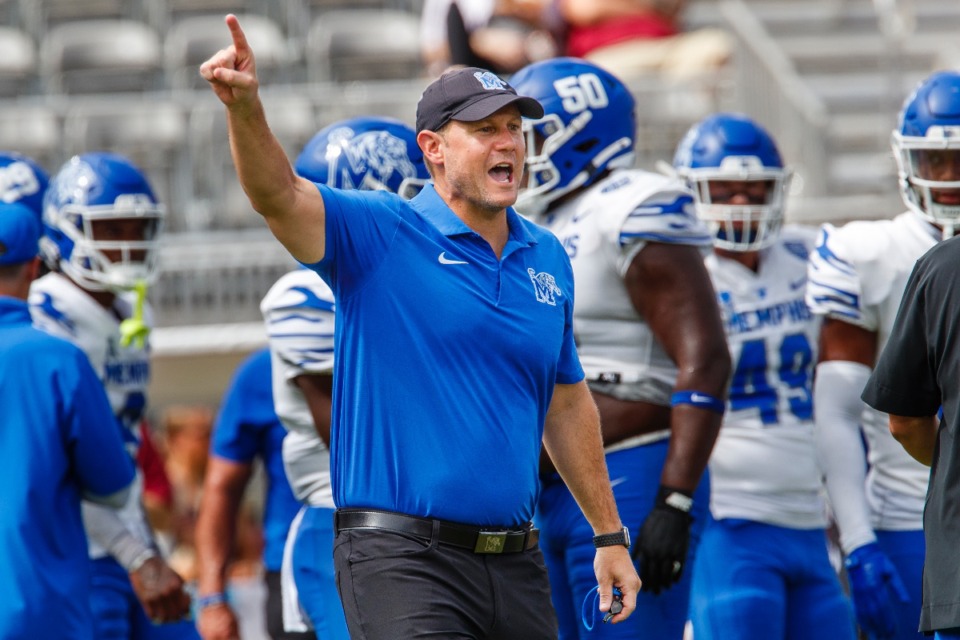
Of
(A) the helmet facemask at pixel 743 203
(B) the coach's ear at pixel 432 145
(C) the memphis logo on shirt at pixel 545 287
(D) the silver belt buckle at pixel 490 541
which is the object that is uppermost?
(B) the coach's ear at pixel 432 145

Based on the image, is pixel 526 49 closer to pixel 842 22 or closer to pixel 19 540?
pixel 842 22

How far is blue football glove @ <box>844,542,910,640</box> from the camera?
4289 mm

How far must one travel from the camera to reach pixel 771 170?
17.9 feet

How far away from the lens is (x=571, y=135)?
4.55 metres

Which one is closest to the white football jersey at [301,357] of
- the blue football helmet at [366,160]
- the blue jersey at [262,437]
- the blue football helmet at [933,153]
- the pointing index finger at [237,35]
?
the blue football helmet at [366,160]

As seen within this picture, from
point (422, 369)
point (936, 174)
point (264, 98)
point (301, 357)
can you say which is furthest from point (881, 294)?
point (264, 98)

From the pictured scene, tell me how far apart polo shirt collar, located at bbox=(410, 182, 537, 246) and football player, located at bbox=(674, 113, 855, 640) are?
5.31 feet

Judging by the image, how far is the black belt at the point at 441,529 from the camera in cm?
333

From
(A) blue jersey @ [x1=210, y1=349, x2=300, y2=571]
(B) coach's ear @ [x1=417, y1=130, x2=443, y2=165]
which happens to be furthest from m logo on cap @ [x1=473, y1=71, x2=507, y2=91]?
(A) blue jersey @ [x1=210, y1=349, x2=300, y2=571]

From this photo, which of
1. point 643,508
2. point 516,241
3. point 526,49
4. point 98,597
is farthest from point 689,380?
point 526,49

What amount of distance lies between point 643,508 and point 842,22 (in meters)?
10.3

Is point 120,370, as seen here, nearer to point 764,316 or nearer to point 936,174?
point 764,316

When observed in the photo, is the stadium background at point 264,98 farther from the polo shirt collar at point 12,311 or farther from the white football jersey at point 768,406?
the polo shirt collar at point 12,311

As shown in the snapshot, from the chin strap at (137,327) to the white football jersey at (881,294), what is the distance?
234cm
